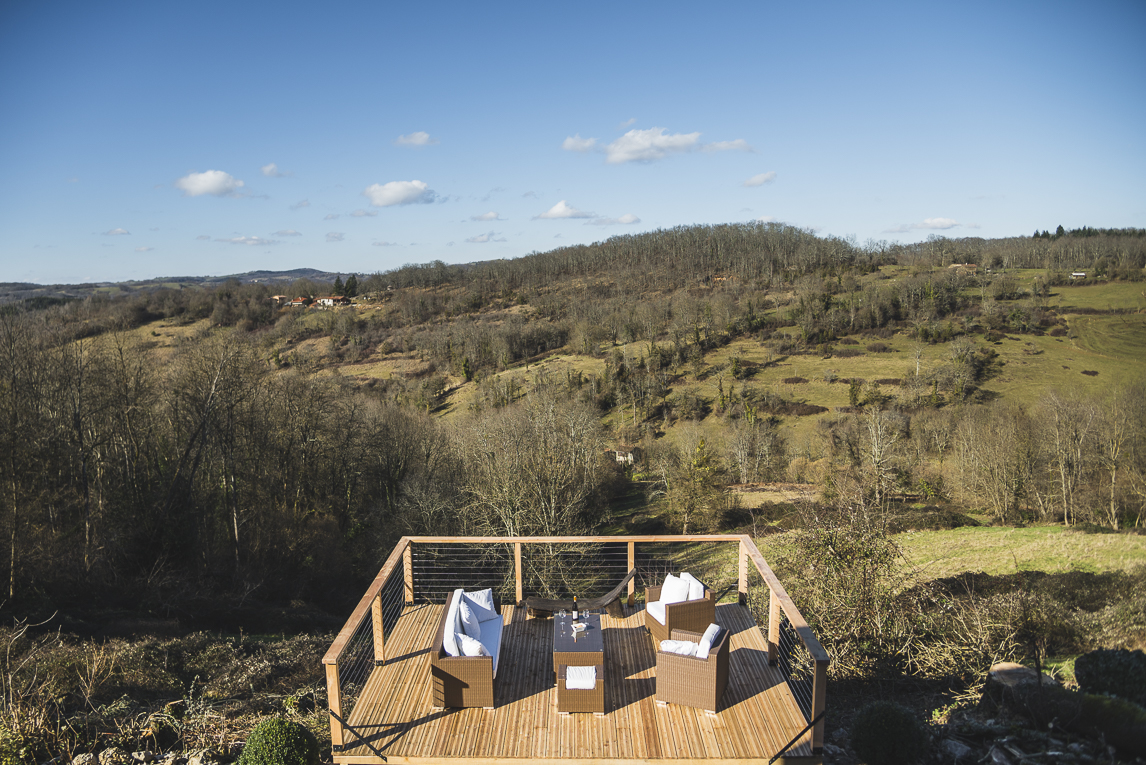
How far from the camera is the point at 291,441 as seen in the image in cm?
2366

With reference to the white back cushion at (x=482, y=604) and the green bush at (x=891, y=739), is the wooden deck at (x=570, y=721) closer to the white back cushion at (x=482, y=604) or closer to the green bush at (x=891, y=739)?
the white back cushion at (x=482, y=604)

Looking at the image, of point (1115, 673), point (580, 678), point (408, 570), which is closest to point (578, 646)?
point (580, 678)

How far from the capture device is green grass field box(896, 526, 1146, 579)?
2048 cm

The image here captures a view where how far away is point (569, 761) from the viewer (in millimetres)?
4324

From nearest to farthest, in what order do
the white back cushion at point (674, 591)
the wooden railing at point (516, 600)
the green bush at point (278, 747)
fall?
1. the wooden railing at point (516, 600)
2. the green bush at point (278, 747)
3. the white back cushion at point (674, 591)

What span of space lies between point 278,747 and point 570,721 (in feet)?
7.28

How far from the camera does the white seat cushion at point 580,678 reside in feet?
15.4

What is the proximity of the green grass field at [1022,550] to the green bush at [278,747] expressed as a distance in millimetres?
18586

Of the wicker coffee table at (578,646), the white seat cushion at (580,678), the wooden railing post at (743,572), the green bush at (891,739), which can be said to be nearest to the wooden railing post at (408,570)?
the wicker coffee table at (578,646)

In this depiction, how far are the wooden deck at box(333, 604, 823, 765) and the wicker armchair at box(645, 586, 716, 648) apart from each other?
0.22 meters

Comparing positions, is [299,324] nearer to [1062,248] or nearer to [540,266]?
[540,266]

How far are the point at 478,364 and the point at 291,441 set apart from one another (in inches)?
1815

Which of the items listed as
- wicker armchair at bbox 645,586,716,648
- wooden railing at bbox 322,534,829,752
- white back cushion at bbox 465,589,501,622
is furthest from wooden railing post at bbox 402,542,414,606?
wicker armchair at bbox 645,586,716,648

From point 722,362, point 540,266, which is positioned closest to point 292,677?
point 722,362
